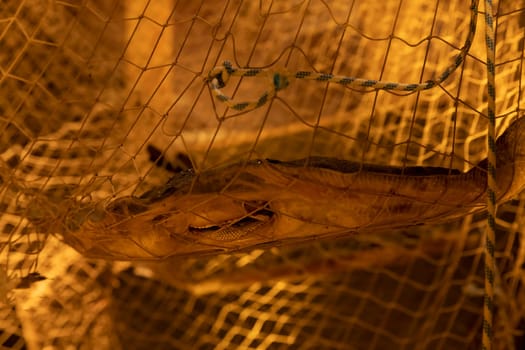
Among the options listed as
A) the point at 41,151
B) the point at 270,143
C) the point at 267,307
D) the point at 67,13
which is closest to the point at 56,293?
the point at 41,151

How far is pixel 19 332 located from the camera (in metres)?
1.23

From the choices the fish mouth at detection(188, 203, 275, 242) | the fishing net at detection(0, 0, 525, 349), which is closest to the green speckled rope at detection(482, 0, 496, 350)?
the fish mouth at detection(188, 203, 275, 242)

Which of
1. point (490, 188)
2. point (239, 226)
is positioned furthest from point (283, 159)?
point (490, 188)

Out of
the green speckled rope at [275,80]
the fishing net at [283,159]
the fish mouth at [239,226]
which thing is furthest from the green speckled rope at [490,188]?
the fishing net at [283,159]

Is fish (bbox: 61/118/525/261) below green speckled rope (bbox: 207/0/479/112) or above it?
below

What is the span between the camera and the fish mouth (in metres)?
0.71

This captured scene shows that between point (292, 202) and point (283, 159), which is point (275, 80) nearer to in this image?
point (292, 202)

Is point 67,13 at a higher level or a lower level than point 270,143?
higher

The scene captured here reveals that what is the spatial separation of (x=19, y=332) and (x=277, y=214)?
73cm

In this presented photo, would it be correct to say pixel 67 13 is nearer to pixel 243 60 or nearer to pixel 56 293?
pixel 243 60

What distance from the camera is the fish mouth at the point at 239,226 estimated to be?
71 cm

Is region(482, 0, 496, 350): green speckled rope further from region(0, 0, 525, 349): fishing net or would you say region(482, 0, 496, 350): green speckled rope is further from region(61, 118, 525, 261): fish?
region(0, 0, 525, 349): fishing net

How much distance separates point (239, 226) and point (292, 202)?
0.07 m

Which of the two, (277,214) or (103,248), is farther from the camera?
(103,248)
